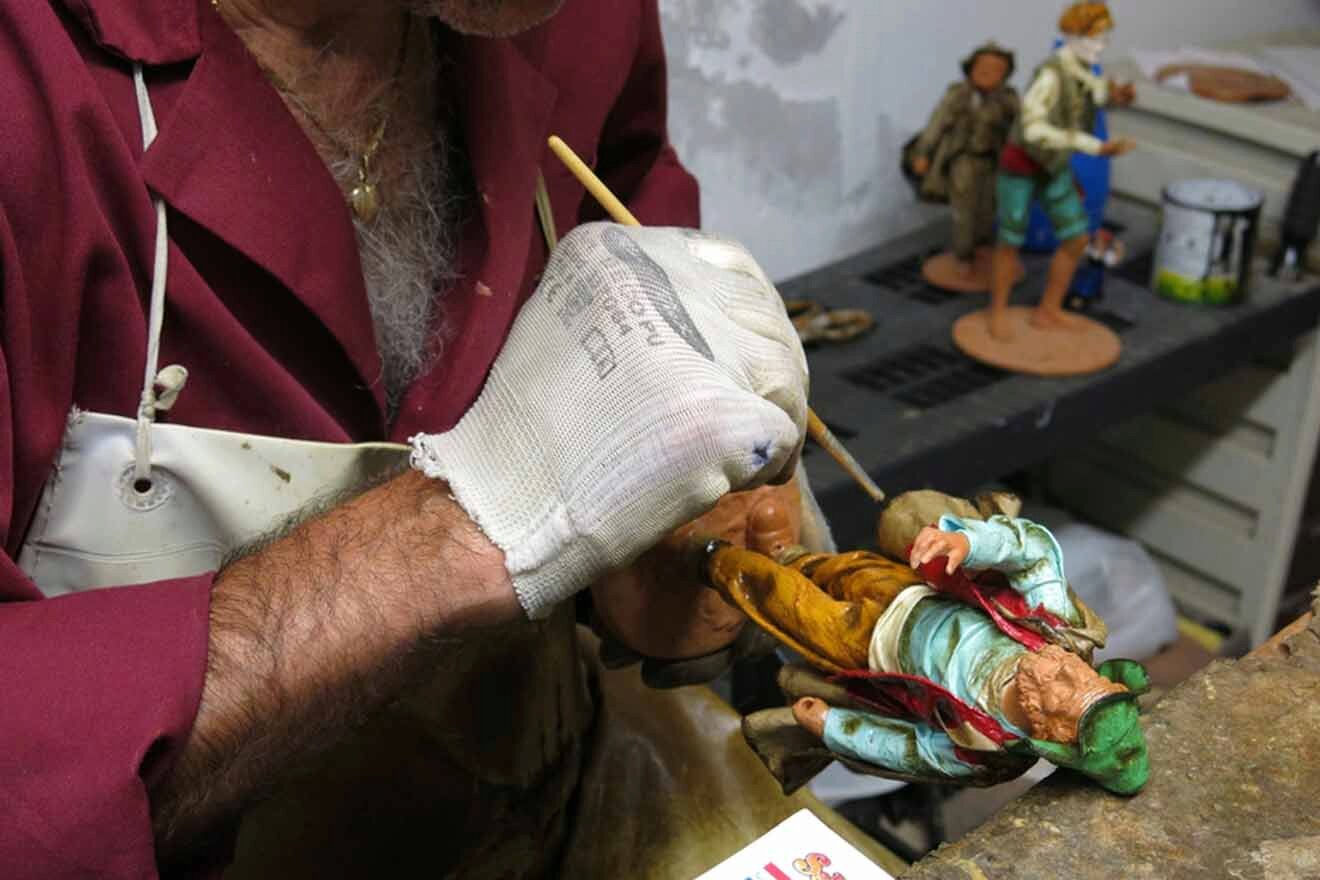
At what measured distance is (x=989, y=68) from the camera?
232 centimetres

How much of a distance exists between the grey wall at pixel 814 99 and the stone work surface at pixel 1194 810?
1572 mm

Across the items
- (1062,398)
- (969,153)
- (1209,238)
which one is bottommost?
(1062,398)

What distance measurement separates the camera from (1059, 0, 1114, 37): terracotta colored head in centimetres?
210

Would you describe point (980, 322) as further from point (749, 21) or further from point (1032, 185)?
point (749, 21)

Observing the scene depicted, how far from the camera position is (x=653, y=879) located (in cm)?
130

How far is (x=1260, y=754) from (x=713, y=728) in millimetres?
610

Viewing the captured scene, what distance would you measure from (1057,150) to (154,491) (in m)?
1.56

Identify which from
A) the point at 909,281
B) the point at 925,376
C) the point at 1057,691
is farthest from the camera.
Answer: the point at 909,281

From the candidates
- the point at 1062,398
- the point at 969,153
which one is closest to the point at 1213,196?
the point at 969,153

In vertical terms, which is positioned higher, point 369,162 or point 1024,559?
point 369,162

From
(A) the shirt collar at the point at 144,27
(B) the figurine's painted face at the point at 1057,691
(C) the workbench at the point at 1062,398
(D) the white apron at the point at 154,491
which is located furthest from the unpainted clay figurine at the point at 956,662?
(C) the workbench at the point at 1062,398

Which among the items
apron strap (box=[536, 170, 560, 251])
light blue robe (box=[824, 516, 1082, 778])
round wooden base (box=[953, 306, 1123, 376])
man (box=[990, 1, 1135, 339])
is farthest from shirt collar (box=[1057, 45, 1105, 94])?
light blue robe (box=[824, 516, 1082, 778])

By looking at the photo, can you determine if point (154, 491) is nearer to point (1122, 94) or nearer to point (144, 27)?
point (144, 27)

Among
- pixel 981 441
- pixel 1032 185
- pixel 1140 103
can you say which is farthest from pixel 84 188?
pixel 1140 103
